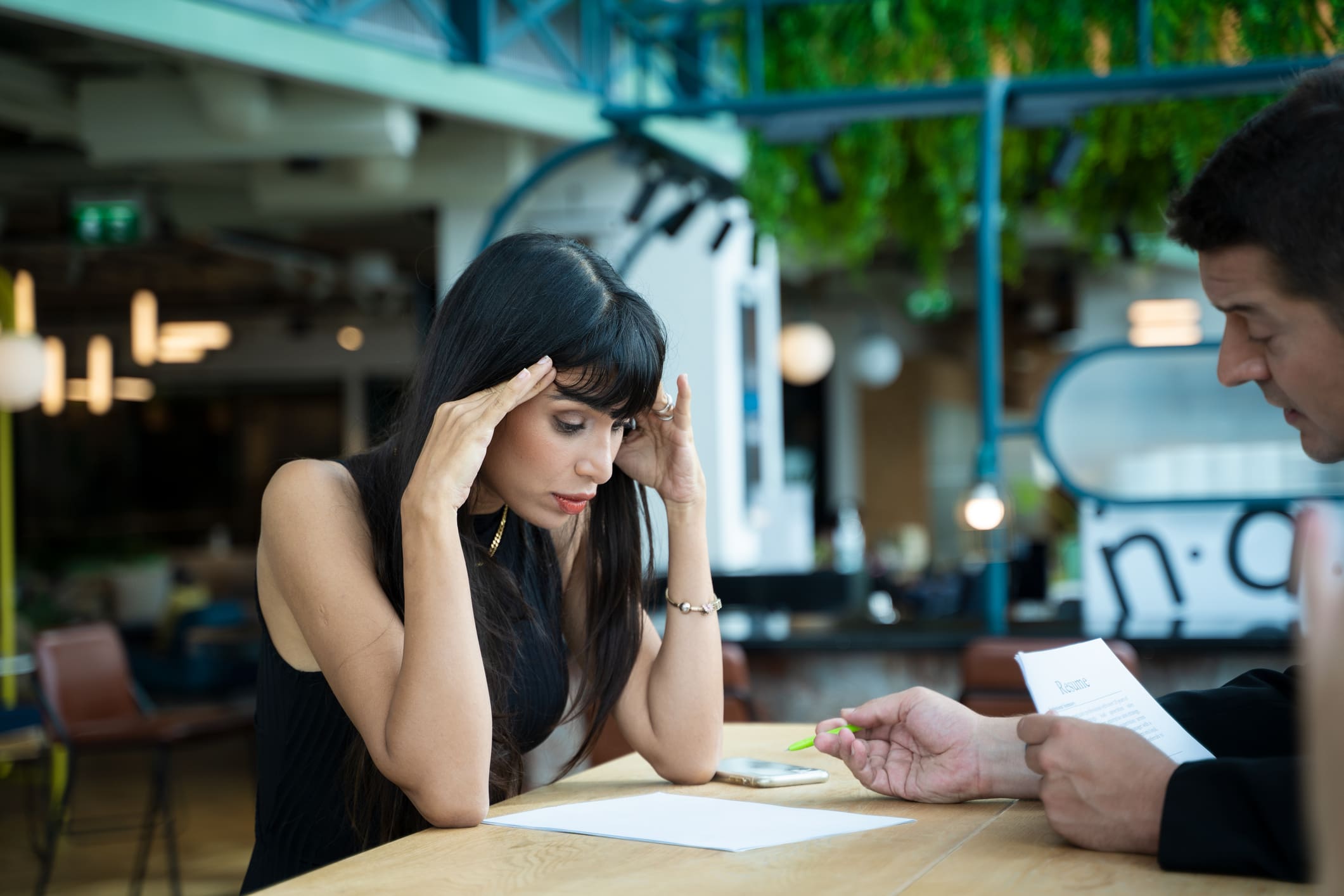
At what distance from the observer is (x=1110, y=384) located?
496 centimetres

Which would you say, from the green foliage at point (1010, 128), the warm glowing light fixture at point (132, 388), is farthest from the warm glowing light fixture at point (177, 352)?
the green foliage at point (1010, 128)

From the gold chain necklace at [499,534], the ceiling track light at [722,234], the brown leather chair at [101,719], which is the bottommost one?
the brown leather chair at [101,719]

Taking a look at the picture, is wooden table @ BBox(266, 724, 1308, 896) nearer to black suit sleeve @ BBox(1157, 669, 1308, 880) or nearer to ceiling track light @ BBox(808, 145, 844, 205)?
black suit sleeve @ BBox(1157, 669, 1308, 880)

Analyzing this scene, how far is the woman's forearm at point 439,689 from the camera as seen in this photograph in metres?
1.56

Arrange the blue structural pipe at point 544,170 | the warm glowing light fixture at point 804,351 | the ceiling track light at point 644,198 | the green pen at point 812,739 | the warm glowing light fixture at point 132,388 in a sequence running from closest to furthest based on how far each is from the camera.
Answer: the green pen at point 812,739, the blue structural pipe at point 544,170, the ceiling track light at point 644,198, the warm glowing light fixture at point 804,351, the warm glowing light fixture at point 132,388

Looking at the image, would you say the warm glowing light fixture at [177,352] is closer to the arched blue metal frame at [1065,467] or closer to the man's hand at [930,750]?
the arched blue metal frame at [1065,467]

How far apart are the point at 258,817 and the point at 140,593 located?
9.56m

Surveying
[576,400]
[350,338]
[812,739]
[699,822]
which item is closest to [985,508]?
[812,739]

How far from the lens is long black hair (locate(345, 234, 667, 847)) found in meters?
1.79

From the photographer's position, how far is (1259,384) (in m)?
1.43

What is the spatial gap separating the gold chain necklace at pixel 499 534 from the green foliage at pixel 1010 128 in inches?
131

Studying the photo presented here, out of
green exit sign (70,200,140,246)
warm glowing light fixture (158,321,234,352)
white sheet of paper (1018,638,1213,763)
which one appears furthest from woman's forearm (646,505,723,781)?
warm glowing light fixture (158,321,234,352)

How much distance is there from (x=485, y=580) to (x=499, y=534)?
0.45ft

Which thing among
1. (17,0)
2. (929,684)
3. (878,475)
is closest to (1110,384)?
(929,684)
